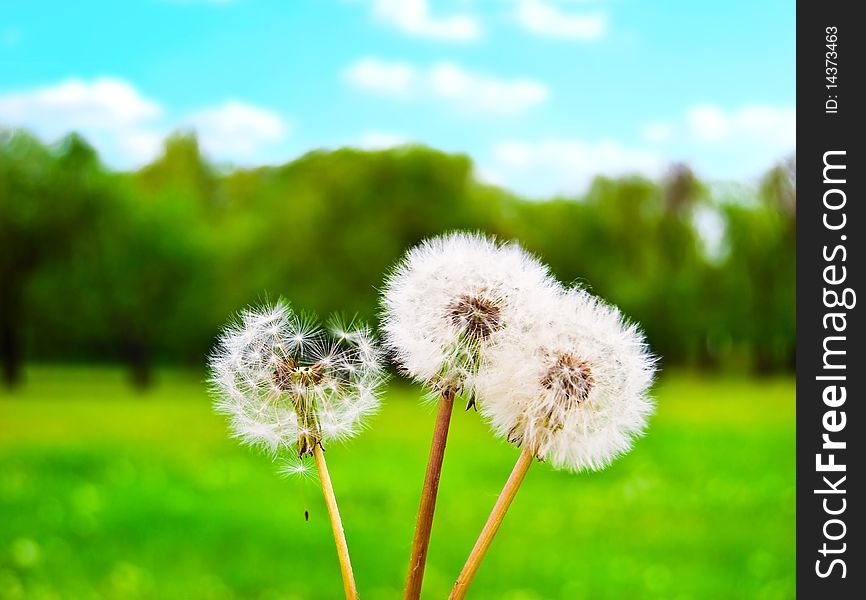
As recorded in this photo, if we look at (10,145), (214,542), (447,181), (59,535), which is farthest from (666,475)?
(10,145)

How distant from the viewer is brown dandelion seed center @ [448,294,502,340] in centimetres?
97

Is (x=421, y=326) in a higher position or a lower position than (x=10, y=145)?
lower

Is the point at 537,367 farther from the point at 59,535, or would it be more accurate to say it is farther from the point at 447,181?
the point at 447,181

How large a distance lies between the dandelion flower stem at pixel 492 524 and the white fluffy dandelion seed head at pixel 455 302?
11cm

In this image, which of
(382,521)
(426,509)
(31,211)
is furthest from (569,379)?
(31,211)

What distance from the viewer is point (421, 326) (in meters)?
1.02

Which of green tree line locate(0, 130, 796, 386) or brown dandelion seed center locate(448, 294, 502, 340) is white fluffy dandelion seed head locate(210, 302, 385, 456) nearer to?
brown dandelion seed center locate(448, 294, 502, 340)

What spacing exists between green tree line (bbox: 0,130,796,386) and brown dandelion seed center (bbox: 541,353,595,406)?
37.6 feet

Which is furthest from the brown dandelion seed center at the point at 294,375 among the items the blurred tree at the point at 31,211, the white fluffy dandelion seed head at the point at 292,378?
the blurred tree at the point at 31,211

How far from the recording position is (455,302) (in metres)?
1.01

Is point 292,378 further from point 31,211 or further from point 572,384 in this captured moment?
point 31,211

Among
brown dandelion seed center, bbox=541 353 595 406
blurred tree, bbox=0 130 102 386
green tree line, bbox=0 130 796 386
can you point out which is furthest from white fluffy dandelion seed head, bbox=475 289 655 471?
blurred tree, bbox=0 130 102 386

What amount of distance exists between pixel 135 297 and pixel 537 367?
15.0 metres
